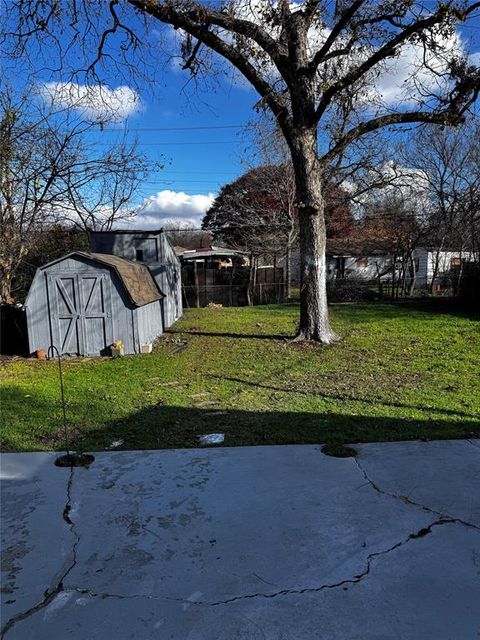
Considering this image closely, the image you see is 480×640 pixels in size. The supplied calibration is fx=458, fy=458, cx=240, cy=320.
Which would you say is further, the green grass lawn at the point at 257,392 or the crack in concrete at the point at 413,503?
the green grass lawn at the point at 257,392

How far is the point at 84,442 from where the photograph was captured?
4.54 metres

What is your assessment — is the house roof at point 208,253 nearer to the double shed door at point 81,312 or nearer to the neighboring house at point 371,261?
the neighboring house at point 371,261

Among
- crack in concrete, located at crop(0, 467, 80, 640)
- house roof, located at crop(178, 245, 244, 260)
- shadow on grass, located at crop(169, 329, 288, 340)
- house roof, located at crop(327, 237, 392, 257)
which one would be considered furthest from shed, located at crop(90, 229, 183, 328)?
house roof, located at crop(327, 237, 392, 257)

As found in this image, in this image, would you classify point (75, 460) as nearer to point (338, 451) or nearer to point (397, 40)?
point (338, 451)

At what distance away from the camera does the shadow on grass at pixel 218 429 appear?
4.48 m

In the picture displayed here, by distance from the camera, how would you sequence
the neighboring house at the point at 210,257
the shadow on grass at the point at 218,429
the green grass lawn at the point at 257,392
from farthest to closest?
the neighboring house at the point at 210,257 < the green grass lawn at the point at 257,392 < the shadow on grass at the point at 218,429

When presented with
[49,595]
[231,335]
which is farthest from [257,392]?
[231,335]

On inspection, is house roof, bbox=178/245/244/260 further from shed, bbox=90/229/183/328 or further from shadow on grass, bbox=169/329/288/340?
shadow on grass, bbox=169/329/288/340

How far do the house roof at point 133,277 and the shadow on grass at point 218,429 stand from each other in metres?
4.80

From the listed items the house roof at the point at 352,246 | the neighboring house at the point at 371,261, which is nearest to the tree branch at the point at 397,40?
the neighboring house at the point at 371,261

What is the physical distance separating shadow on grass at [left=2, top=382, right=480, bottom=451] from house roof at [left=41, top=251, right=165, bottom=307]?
15.8 ft

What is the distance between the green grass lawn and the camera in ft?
15.6

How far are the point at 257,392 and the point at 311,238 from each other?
4.62 metres

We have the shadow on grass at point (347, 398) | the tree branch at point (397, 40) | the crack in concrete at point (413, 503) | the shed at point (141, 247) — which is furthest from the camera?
the shed at point (141, 247)
